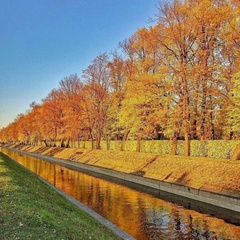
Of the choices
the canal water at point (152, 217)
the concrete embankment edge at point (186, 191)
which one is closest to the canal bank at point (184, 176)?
the concrete embankment edge at point (186, 191)

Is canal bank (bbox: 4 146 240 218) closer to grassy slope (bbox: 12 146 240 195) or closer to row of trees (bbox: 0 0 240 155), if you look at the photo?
grassy slope (bbox: 12 146 240 195)

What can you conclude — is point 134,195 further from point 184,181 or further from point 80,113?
point 80,113

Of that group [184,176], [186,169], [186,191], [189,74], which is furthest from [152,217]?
[189,74]

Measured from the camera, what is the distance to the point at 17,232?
27.8ft

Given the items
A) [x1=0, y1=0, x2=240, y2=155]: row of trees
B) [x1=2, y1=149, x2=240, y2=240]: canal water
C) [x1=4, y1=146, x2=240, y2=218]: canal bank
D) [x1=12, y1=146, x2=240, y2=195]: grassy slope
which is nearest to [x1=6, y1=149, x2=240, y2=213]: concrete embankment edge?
[x1=4, y1=146, x2=240, y2=218]: canal bank

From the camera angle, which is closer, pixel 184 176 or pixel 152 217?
pixel 152 217

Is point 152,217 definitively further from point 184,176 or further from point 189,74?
point 189,74

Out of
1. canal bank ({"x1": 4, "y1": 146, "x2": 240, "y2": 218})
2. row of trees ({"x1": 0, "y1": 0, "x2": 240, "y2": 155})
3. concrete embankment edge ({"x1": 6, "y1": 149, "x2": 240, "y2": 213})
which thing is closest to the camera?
concrete embankment edge ({"x1": 6, "y1": 149, "x2": 240, "y2": 213})

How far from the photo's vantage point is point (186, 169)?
28.6 meters

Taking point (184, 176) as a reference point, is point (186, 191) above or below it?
below

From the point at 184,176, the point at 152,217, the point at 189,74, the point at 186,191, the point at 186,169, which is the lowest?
the point at 152,217

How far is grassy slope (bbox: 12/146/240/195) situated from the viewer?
23.1m

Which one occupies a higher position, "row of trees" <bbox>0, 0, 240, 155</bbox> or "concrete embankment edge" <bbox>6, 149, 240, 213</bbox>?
"row of trees" <bbox>0, 0, 240, 155</bbox>

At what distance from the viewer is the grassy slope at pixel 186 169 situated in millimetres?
23078
